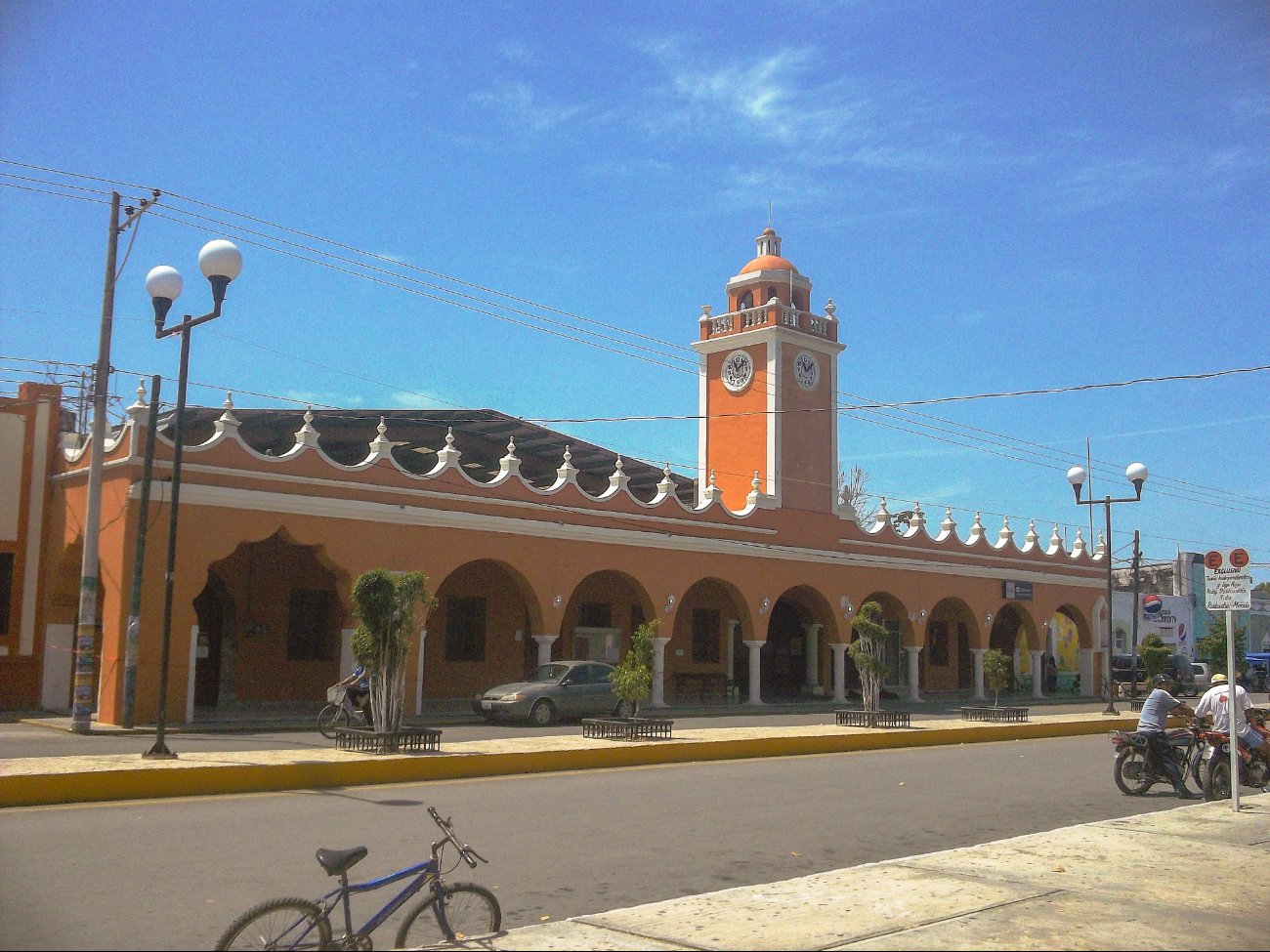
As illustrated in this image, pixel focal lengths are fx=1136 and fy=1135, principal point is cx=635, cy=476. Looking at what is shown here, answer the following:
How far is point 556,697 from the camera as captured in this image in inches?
867

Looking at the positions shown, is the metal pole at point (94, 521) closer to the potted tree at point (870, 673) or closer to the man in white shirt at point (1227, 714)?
the potted tree at point (870, 673)

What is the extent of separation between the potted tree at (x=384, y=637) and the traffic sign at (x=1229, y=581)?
10.3 metres

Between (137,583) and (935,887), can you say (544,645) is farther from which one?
(935,887)

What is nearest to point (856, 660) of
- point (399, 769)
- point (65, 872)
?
point (399, 769)

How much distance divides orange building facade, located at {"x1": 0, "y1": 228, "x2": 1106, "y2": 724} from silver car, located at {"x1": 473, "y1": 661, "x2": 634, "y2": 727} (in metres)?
2.39

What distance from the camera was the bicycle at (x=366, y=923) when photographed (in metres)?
5.22

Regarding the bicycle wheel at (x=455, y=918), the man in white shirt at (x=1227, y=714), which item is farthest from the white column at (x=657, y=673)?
the bicycle wheel at (x=455, y=918)

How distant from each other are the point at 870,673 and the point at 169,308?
1524cm

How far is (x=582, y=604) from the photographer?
3009 cm

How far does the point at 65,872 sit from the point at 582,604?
22.5 m

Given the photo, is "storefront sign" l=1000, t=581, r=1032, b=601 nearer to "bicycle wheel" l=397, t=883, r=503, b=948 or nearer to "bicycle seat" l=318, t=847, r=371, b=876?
"bicycle wheel" l=397, t=883, r=503, b=948

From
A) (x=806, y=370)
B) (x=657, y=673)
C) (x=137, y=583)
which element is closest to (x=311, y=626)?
(x=657, y=673)

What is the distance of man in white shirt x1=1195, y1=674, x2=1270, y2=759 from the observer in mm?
13227

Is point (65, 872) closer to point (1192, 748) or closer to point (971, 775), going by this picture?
point (971, 775)
